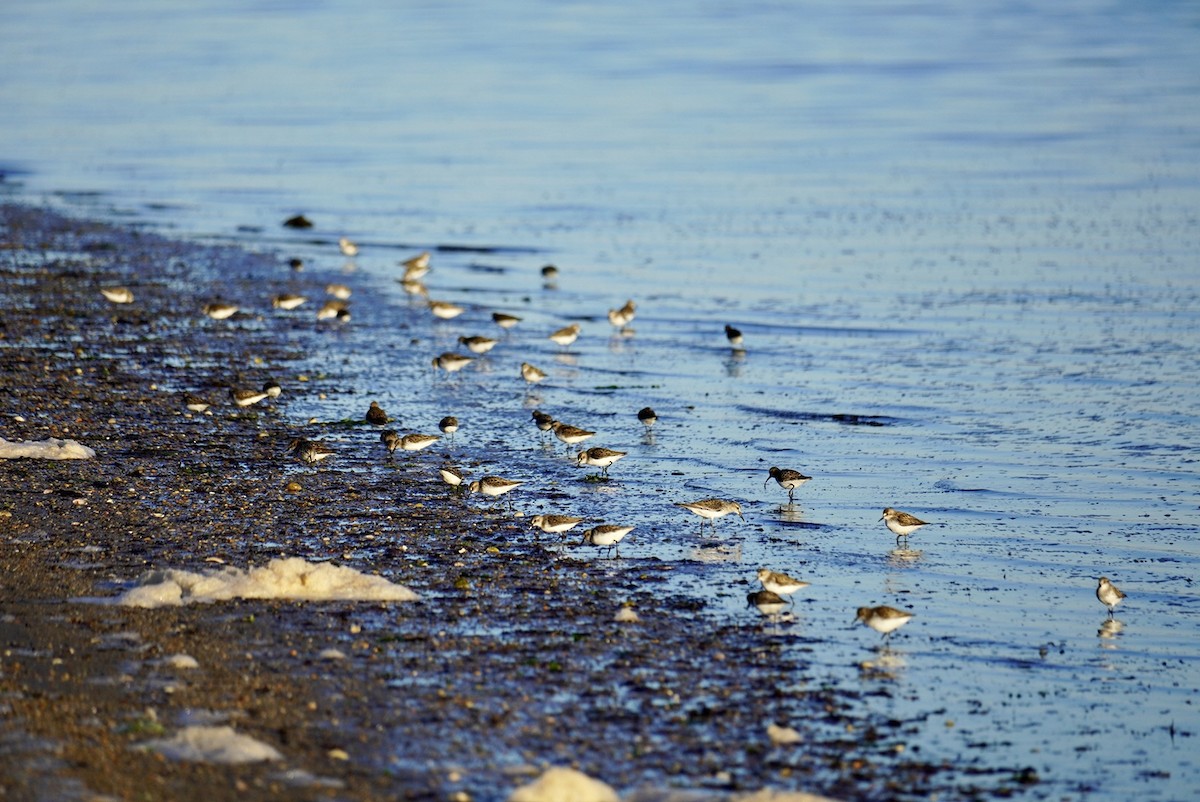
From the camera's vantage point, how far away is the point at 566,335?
77.7 feet

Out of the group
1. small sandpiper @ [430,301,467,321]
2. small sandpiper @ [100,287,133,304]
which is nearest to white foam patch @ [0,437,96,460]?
small sandpiper @ [100,287,133,304]

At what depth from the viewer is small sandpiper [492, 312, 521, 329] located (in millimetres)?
24938

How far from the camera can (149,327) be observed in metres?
23.3

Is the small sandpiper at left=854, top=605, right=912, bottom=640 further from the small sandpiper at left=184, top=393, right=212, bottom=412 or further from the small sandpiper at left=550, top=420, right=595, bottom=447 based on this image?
the small sandpiper at left=184, top=393, right=212, bottom=412

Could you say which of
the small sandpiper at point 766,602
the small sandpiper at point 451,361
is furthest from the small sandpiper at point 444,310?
Result: the small sandpiper at point 766,602

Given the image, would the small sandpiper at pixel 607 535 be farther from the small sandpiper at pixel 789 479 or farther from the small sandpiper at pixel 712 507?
the small sandpiper at pixel 789 479

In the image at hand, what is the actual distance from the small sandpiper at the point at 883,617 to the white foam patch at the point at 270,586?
346 cm

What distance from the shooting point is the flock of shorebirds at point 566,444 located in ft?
40.0

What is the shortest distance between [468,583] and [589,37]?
68688 millimetres

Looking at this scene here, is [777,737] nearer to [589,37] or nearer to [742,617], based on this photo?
[742,617]

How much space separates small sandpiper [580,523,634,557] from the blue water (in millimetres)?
267

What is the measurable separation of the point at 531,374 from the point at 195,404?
481 centimetres

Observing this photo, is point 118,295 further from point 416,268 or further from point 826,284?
point 826,284

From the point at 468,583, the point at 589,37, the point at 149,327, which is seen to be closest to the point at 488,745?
the point at 468,583
